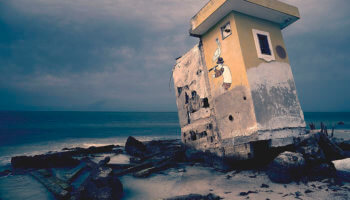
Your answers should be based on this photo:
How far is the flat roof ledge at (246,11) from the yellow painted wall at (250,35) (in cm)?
22

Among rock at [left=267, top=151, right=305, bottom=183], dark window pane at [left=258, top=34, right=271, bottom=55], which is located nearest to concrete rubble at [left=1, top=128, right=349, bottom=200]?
rock at [left=267, top=151, right=305, bottom=183]

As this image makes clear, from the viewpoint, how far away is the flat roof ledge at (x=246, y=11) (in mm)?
6076

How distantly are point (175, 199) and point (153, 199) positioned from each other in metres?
0.97

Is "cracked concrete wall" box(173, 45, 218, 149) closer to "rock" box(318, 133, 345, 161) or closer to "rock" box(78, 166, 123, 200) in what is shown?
"rock" box(318, 133, 345, 161)

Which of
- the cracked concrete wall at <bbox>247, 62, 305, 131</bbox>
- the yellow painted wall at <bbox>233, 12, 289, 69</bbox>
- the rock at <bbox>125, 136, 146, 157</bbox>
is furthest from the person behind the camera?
the rock at <bbox>125, 136, 146, 157</bbox>

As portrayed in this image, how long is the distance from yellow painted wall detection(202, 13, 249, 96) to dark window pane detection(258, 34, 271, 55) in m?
1.29

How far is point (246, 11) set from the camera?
6.46 meters

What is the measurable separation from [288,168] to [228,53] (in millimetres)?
4262

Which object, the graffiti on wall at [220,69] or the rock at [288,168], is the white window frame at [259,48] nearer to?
the graffiti on wall at [220,69]

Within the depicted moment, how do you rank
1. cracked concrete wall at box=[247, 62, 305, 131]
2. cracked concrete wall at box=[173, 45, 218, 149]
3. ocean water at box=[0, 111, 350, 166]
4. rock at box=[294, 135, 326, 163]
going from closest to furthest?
rock at box=[294, 135, 326, 163] < cracked concrete wall at box=[247, 62, 305, 131] < cracked concrete wall at box=[173, 45, 218, 149] < ocean water at box=[0, 111, 350, 166]

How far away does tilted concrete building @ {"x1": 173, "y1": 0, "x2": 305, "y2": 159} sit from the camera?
5.95 meters

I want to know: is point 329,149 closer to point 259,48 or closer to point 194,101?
point 259,48

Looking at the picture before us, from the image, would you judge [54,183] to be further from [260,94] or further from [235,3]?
[235,3]

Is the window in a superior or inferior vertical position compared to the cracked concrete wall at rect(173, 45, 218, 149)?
superior
